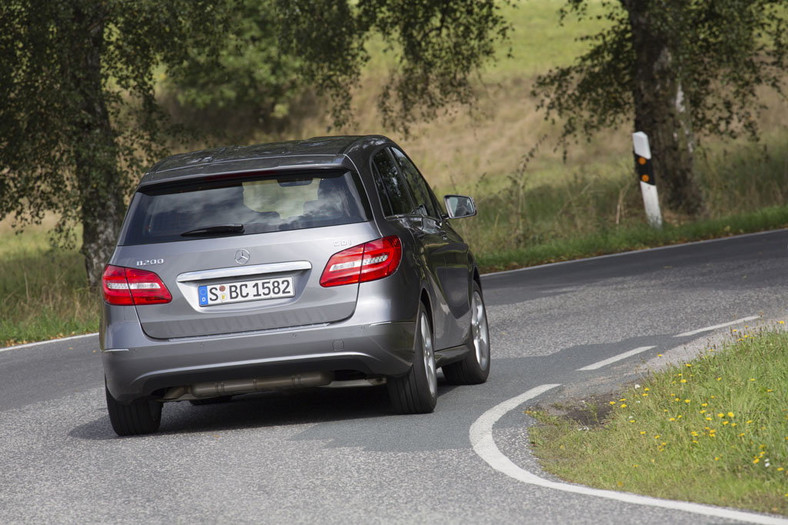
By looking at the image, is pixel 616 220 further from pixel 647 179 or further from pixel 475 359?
pixel 475 359

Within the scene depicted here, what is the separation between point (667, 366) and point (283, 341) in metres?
2.76

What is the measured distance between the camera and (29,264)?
31.2 meters

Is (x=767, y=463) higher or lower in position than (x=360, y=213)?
lower

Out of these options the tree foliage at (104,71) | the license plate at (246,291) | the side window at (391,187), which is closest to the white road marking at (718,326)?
the side window at (391,187)

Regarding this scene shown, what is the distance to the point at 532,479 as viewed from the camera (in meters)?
6.22

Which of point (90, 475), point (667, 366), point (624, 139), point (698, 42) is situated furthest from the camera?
point (624, 139)

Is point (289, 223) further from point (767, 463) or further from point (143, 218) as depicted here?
point (767, 463)

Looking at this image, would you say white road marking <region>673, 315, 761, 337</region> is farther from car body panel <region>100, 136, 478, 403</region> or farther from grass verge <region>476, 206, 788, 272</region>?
grass verge <region>476, 206, 788, 272</region>

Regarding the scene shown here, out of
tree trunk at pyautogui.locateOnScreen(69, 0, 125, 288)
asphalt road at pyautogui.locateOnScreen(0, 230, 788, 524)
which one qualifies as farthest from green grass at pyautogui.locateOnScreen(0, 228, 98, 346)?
asphalt road at pyautogui.locateOnScreen(0, 230, 788, 524)

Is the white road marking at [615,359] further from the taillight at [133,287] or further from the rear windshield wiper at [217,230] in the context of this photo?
the taillight at [133,287]

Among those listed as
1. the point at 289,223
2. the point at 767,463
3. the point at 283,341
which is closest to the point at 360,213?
the point at 289,223

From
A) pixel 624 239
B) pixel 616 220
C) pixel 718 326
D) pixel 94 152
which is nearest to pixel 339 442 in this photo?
pixel 718 326

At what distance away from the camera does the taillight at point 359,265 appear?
7.59m

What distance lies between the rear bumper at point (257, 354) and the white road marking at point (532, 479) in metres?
0.71
